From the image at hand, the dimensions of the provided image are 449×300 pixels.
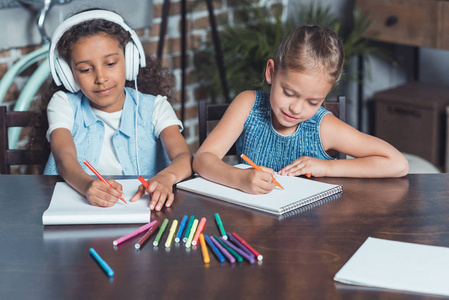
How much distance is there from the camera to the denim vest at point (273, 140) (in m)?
1.62

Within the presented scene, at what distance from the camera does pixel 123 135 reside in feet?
5.74

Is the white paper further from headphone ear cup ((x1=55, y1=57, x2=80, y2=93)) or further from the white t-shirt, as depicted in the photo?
headphone ear cup ((x1=55, y1=57, x2=80, y2=93))

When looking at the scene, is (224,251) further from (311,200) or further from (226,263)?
(311,200)

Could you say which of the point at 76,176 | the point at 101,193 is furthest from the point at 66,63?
the point at 101,193

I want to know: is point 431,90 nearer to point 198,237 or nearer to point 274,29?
point 274,29

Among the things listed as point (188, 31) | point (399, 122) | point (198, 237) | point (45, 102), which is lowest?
point (399, 122)

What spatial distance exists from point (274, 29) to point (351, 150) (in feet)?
5.81

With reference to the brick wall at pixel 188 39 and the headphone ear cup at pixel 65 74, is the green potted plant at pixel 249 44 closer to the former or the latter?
the brick wall at pixel 188 39

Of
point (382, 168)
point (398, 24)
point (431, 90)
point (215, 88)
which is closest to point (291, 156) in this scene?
point (382, 168)

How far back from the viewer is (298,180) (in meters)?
1.36

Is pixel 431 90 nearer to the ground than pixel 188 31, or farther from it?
nearer to the ground

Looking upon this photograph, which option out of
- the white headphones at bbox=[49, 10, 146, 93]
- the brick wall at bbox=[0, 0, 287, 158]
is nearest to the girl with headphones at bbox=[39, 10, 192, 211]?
the white headphones at bbox=[49, 10, 146, 93]

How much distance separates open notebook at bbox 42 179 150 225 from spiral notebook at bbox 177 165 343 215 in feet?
0.46

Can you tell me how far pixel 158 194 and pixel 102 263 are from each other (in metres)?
0.30
